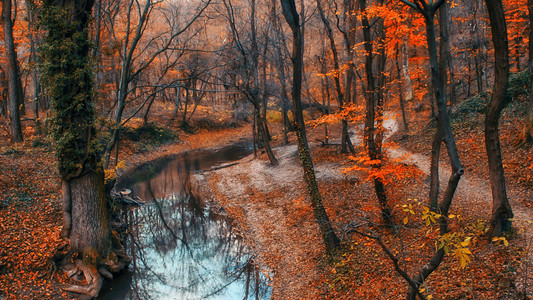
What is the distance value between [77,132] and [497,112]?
10927 mm

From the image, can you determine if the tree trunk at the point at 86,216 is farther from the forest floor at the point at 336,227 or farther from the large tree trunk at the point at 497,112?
the large tree trunk at the point at 497,112

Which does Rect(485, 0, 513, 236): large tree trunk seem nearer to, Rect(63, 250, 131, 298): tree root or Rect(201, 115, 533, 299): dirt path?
Rect(201, 115, 533, 299): dirt path

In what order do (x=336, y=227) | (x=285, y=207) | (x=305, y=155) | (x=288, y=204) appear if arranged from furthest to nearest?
(x=288, y=204), (x=285, y=207), (x=336, y=227), (x=305, y=155)

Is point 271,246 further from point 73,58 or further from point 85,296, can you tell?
point 73,58

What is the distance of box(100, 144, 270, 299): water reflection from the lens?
10.1 m

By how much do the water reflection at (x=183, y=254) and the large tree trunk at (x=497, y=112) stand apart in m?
6.36

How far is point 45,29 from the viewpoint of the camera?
9453 millimetres

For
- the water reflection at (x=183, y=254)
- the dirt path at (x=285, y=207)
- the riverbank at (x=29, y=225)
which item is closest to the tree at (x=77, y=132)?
the riverbank at (x=29, y=225)

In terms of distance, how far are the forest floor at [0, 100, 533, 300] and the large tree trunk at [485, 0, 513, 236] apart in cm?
34

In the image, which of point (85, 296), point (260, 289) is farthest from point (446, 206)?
point (85, 296)

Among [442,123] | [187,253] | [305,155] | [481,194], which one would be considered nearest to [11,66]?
[187,253]

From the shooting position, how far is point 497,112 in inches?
258

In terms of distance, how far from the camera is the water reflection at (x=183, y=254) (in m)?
10.1

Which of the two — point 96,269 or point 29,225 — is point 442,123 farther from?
point 29,225
